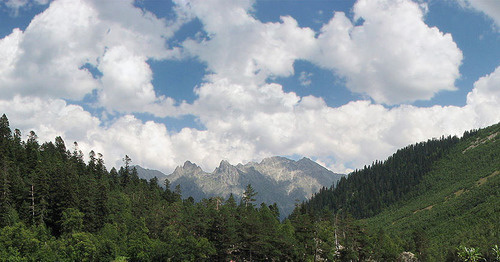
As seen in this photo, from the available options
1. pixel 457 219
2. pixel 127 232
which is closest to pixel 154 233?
pixel 127 232

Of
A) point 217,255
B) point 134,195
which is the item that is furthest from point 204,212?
point 134,195

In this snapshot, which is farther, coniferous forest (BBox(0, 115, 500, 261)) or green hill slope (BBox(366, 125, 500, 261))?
green hill slope (BBox(366, 125, 500, 261))

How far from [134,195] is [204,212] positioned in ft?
221

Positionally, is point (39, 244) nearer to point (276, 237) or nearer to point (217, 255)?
point (217, 255)

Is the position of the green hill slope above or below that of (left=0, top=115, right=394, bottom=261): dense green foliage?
below

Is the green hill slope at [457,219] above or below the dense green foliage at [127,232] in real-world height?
below

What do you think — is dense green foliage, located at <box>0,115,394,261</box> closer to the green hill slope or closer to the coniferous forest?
the coniferous forest

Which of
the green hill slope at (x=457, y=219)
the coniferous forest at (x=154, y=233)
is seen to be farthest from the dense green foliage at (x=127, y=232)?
the green hill slope at (x=457, y=219)

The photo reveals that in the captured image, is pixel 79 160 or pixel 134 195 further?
pixel 79 160

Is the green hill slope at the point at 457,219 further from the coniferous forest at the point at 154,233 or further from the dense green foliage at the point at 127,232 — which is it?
the dense green foliage at the point at 127,232

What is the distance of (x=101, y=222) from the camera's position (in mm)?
84000

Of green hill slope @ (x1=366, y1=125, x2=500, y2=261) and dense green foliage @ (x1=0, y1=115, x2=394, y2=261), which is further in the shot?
green hill slope @ (x1=366, y1=125, x2=500, y2=261)

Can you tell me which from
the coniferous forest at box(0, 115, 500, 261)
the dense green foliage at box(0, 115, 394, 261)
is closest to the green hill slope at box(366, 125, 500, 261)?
the coniferous forest at box(0, 115, 500, 261)

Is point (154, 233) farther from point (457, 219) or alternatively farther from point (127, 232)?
point (457, 219)
